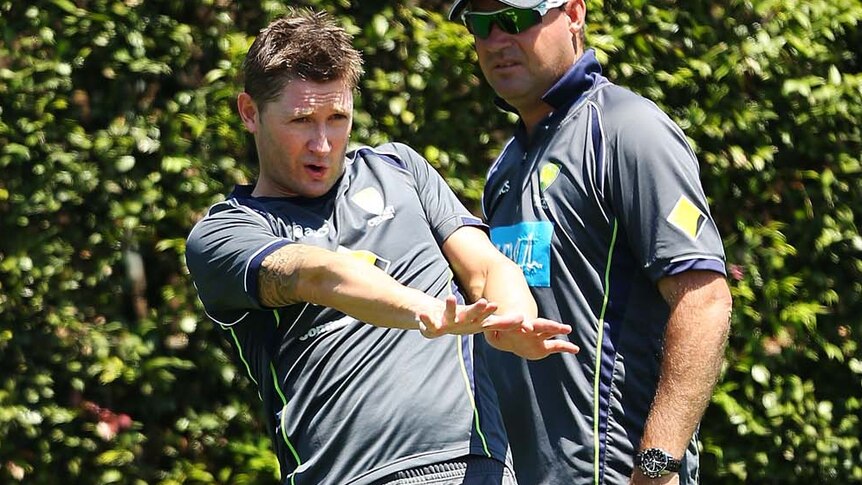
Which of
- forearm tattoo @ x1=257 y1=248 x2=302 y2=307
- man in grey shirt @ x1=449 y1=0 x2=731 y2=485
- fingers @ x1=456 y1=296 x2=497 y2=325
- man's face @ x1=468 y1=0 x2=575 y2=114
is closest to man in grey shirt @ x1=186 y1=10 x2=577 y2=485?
forearm tattoo @ x1=257 y1=248 x2=302 y2=307

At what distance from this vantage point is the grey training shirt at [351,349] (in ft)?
9.64

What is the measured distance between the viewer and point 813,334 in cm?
568

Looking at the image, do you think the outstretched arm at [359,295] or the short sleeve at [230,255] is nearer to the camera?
the outstretched arm at [359,295]

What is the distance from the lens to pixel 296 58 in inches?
122

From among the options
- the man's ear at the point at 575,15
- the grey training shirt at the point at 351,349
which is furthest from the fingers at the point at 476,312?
the man's ear at the point at 575,15

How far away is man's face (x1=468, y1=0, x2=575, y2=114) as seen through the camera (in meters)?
3.65

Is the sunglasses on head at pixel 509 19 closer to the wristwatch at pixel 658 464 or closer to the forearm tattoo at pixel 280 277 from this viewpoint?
the forearm tattoo at pixel 280 277

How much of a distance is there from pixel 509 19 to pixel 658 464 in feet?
4.30

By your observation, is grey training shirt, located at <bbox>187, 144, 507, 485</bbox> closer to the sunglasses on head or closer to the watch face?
the watch face

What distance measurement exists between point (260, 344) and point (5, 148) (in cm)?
206

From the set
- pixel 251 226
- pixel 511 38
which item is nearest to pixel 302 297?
pixel 251 226

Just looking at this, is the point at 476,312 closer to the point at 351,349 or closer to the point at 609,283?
the point at 351,349

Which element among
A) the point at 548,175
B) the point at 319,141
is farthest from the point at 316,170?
the point at 548,175

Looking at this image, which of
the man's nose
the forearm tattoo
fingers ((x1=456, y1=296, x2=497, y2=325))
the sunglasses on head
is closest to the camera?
fingers ((x1=456, y1=296, x2=497, y2=325))
